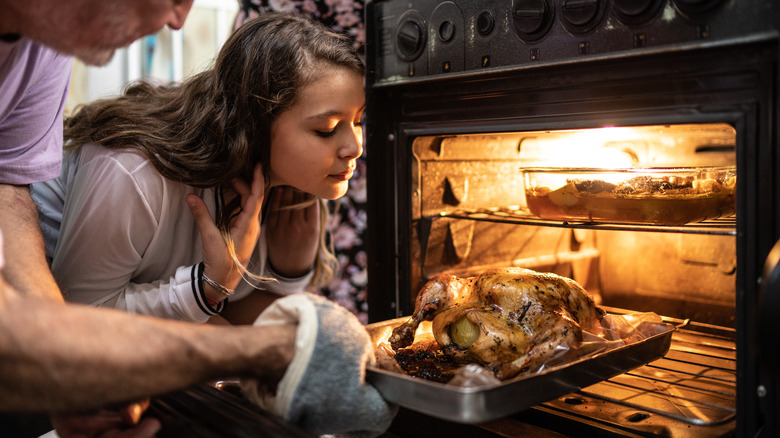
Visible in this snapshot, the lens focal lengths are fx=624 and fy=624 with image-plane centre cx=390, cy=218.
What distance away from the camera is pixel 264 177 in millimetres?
1527

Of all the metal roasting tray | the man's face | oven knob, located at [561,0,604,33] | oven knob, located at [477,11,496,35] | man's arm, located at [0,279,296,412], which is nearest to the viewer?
man's arm, located at [0,279,296,412]

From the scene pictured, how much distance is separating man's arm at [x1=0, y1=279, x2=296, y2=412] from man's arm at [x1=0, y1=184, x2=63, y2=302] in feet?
1.28

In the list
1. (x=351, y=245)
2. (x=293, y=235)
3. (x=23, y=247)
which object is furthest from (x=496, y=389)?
(x=351, y=245)

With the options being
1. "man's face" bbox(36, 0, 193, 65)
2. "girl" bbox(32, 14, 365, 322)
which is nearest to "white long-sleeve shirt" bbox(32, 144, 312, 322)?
"girl" bbox(32, 14, 365, 322)

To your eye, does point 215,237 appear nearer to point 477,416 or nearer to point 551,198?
point 551,198

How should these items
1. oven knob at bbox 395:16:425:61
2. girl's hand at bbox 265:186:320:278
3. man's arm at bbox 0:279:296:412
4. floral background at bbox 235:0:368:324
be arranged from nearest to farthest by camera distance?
man's arm at bbox 0:279:296:412 < oven knob at bbox 395:16:425:61 < girl's hand at bbox 265:186:320:278 < floral background at bbox 235:0:368:324

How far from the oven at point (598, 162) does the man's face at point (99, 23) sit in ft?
1.76

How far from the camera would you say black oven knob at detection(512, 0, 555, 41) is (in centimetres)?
108

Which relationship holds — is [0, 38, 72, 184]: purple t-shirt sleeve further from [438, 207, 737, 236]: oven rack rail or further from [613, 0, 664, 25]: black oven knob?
[613, 0, 664, 25]: black oven knob

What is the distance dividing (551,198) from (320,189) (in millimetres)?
528

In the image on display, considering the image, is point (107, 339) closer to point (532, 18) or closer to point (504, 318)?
point (504, 318)

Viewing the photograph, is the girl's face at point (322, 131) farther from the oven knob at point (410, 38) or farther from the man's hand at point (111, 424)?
the man's hand at point (111, 424)

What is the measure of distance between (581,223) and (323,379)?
2.39ft

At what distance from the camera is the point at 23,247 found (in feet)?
3.66
